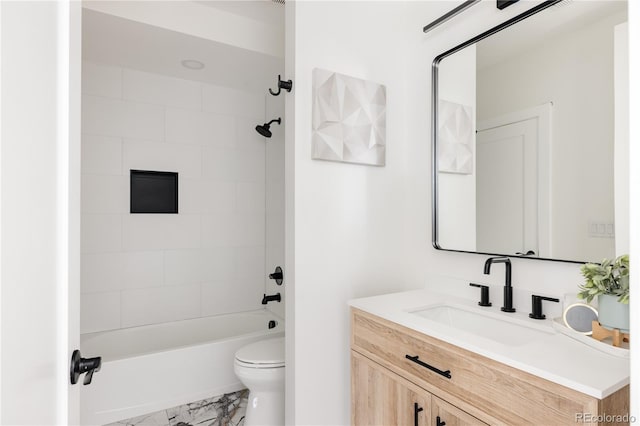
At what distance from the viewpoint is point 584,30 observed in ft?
4.05

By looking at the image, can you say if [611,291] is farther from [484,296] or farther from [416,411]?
[416,411]

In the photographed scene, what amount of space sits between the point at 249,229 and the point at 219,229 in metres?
0.27

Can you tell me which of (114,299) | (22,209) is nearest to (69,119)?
(22,209)

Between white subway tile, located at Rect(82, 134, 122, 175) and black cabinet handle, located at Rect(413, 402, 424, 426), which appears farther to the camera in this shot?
white subway tile, located at Rect(82, 134, 122, 175)

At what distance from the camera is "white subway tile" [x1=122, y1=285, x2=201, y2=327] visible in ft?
8.68

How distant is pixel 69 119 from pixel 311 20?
1306mm

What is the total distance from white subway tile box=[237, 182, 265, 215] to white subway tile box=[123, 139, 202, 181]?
401 mm

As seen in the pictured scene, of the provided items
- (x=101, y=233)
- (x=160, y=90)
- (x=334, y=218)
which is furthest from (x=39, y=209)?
(x=160, y=90)

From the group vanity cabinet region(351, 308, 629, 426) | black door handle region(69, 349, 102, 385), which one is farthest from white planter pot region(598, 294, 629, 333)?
black door handle region(69, 349, 102, 385)

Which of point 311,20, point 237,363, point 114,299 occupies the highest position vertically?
point 311,20

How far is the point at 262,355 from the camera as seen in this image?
1.96 meters

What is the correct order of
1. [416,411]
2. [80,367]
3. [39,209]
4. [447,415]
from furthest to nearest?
[416,411] < [447,415] < [80,367] < [39,209]

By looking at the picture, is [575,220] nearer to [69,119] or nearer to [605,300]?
[605,300]

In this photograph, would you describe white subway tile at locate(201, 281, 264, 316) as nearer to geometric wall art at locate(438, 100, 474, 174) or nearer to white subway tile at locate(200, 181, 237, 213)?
white subway tile at locate(200, 181, 237, 213)
